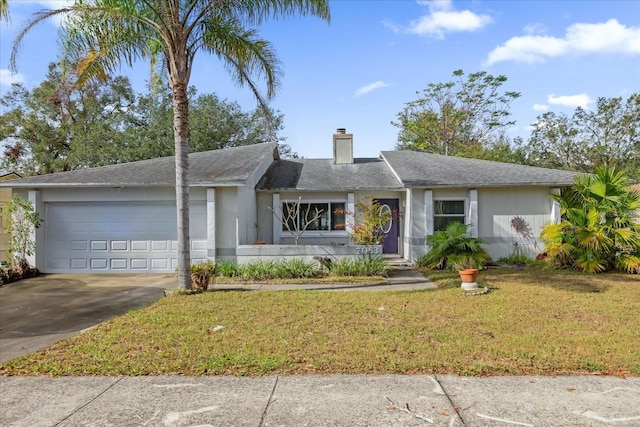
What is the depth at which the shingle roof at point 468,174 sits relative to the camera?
12672mm

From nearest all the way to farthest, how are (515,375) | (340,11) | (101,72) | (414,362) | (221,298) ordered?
(515,375), (414,362), (221,298), (101,72), (340,11)

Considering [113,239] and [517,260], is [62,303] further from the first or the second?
[517,260]

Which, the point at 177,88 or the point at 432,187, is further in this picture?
the point at 432,187

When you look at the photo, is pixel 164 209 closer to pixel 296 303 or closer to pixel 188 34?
pixel 188 34

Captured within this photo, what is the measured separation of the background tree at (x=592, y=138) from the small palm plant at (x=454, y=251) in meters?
21.4

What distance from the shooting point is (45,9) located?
789cm

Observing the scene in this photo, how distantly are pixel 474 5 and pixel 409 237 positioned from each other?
24.7ft

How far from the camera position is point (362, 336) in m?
5.49

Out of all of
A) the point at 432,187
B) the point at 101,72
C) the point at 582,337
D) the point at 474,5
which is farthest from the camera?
the point at 432,187

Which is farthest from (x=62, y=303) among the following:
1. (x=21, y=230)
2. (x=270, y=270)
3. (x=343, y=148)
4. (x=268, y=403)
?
(x=343, y=148)

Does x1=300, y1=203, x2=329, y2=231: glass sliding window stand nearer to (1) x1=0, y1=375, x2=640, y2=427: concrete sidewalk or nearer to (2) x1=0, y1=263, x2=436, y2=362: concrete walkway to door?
(2) x1=0, y1=263, x2=436, y2=362: concrete walkway to door

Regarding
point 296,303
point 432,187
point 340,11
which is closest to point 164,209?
point 296,303

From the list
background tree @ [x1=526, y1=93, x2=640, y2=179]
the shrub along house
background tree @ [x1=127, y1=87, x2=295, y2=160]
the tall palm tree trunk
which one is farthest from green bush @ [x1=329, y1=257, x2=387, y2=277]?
background tree @ [x1=526, y1=93, x2=640, y2=179]

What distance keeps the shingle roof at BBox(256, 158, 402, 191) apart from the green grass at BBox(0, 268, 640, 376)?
604 cm
